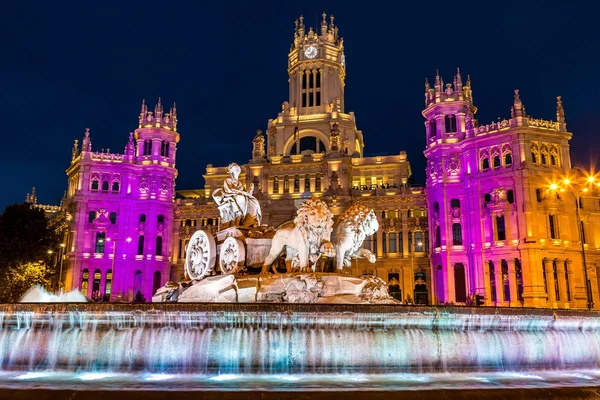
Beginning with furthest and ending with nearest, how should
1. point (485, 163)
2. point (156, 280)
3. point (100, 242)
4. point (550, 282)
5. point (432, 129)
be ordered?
point (156, 280) → point (100, 242) → point (432, 129) → point (485, 163) → point (550, 282)

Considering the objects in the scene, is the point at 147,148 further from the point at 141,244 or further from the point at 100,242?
the point at 100,242

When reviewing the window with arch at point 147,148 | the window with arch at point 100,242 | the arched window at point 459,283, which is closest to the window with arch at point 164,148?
the window with arch at point 147,148

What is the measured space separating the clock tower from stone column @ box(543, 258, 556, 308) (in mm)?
45991

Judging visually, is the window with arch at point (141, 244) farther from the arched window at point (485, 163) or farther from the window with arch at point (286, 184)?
the arched window at point (485, 163)

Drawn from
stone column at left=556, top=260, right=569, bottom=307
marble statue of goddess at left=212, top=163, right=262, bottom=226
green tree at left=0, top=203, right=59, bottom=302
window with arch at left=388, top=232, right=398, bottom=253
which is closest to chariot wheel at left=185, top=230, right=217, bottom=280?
marble statue of goddess at left=212, top=163, right=262, bottom=226

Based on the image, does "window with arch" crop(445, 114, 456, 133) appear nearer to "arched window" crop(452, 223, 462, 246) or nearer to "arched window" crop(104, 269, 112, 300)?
"arched window" crop(452, 223, 462, 246)

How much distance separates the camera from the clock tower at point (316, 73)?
92269 mm

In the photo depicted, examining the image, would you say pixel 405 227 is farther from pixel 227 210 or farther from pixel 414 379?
pixel 414 379

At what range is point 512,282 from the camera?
55.9 metres

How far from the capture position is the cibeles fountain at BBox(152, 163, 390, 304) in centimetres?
1762

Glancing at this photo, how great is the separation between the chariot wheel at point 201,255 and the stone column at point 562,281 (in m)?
46.8

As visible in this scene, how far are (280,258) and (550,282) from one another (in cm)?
4554

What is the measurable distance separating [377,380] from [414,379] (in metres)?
1.00

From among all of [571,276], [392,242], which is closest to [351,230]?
[571,276]
